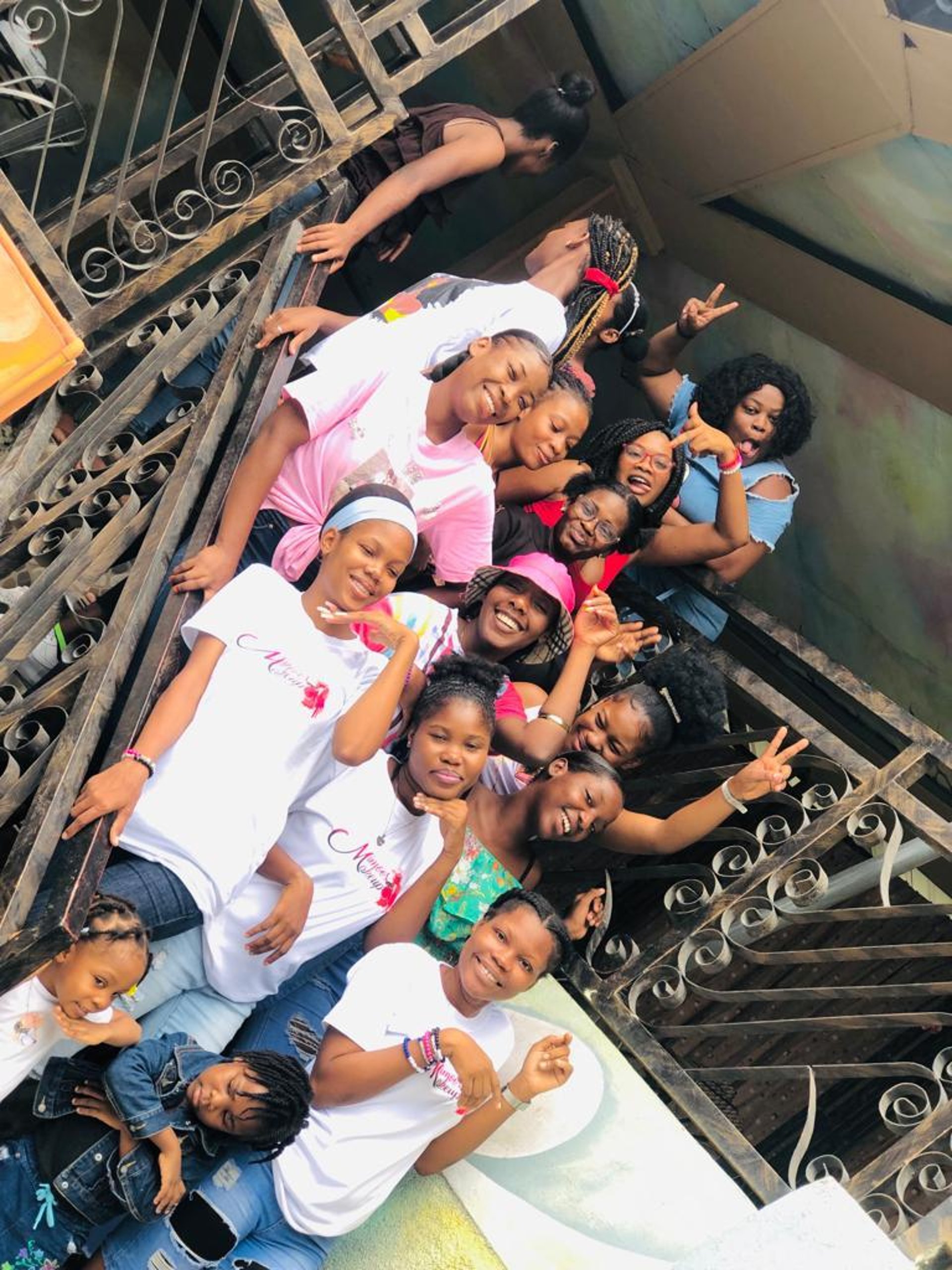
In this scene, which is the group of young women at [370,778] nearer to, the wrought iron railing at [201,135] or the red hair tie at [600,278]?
the red hair tie at [600,278]

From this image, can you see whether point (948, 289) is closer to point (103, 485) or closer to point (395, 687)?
point (395, 687)

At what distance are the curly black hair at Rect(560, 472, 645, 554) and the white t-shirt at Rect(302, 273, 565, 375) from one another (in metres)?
0.44

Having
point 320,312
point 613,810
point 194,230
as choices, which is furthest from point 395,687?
point 194,230

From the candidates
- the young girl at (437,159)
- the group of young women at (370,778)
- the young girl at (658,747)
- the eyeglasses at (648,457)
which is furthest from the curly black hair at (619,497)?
the young girl at (437,159)

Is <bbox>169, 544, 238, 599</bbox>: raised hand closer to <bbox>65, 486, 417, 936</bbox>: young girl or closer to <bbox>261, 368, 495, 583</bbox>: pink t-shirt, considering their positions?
<bbox>65, 486, 417, 936</bbox>: young girl

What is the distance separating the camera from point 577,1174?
3.39 meters

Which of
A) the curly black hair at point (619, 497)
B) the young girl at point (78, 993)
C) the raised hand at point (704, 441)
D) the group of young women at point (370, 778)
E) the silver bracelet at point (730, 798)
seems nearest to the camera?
the young girl at point (78, 993)

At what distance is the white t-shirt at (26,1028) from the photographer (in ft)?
9.14

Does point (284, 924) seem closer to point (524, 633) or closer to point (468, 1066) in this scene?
point (468, 1066)

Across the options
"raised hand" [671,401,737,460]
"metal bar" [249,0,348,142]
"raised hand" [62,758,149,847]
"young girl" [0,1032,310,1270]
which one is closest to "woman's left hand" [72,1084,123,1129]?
"young girl" [0,1032,310,1270]

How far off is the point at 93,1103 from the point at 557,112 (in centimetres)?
350

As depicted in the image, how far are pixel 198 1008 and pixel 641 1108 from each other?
1219 mm

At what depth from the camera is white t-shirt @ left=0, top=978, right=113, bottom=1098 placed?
9.14 feet

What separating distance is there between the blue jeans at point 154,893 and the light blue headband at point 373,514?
955mm
